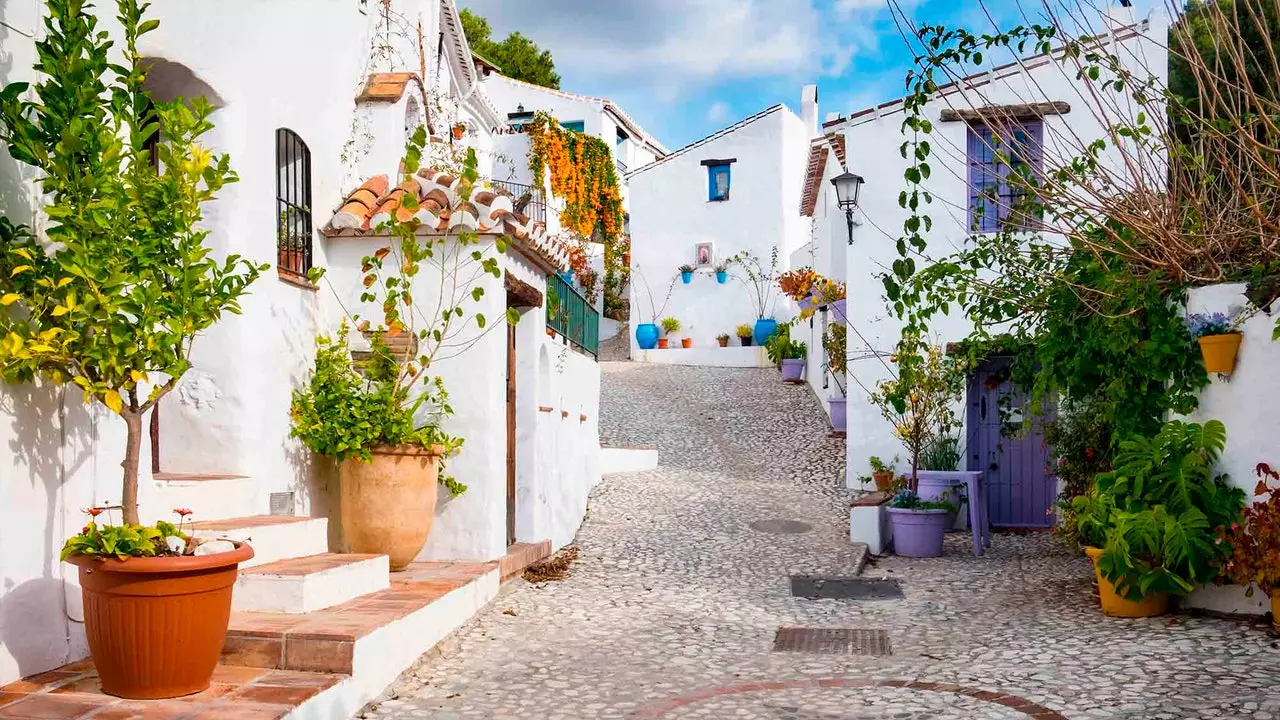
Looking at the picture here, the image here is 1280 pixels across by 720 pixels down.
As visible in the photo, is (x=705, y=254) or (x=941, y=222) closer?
(x=941, y=222)

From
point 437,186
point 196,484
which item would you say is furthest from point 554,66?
point 196,484

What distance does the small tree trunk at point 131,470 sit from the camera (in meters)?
4.49

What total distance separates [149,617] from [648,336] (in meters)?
21.9

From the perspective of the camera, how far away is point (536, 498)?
9.55m

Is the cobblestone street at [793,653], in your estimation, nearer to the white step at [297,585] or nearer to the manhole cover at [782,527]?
the manhole cover at [782,527]

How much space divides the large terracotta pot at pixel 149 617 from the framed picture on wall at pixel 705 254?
2195 centimetres

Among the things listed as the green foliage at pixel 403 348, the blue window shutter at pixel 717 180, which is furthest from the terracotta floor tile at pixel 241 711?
the blue window shutter at pixel 717 180

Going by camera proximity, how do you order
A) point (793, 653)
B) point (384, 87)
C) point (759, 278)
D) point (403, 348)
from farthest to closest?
point (759, 278), point (384, 87), point (403, 348), point (793, 653)

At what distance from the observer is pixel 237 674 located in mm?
4941

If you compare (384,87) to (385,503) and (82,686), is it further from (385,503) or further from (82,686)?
(82,686)

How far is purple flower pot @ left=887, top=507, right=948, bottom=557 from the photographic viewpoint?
35.2 feet

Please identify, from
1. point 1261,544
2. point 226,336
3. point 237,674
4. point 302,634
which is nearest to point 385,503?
point 226,336

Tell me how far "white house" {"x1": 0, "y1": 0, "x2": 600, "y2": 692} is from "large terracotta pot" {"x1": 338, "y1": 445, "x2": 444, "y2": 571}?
0.42 meters

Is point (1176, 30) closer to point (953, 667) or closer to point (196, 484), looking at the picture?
point (953, 667)
